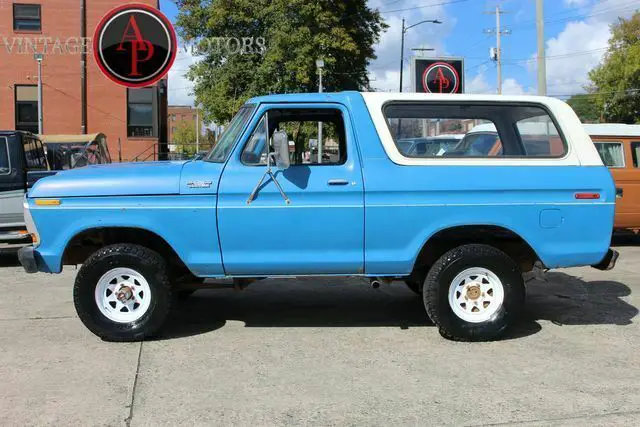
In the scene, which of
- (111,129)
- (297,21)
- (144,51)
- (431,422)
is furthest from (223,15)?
(431,422)

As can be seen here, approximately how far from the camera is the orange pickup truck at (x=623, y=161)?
35.4ft

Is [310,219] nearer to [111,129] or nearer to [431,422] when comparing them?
[431,422]

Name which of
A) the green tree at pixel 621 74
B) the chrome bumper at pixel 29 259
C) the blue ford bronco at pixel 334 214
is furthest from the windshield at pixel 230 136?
the green tree at pixel 621 74

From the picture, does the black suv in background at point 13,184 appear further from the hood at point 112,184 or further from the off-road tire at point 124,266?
the off-road tire at point 124,266

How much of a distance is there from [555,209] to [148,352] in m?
3.81

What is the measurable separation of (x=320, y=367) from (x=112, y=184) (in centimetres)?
238

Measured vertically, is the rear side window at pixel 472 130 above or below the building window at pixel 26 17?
below

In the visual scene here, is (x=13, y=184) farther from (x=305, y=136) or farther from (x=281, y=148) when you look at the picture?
(x=281, y=148)

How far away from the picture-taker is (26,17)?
2995cm

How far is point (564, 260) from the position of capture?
17.6ft

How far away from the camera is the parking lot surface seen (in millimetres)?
3902

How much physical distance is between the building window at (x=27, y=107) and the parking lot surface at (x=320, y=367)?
89.7 ft

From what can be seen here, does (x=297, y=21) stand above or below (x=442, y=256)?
above

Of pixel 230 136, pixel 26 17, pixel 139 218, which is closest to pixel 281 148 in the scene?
pixel 230 136
